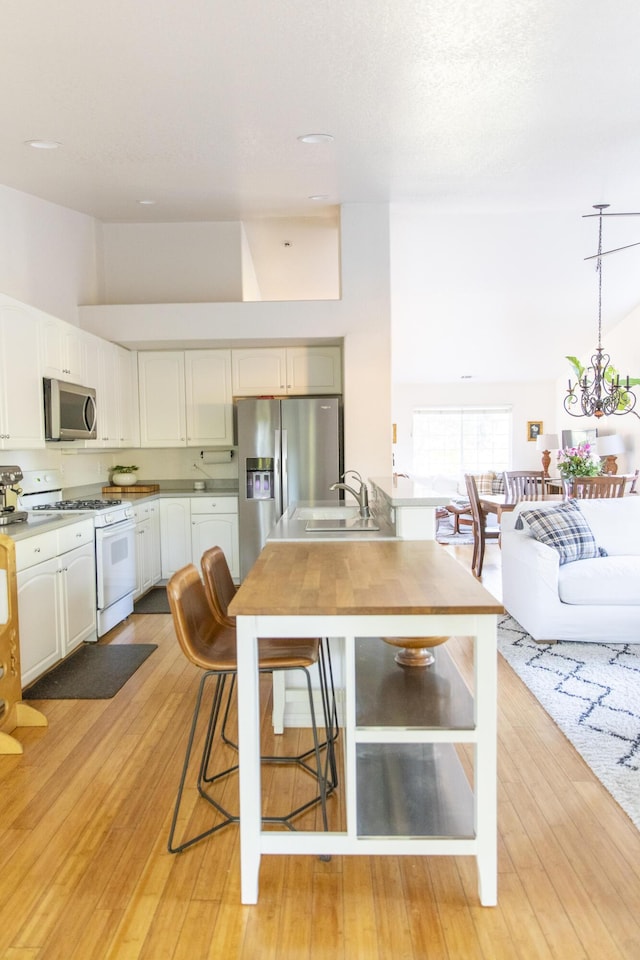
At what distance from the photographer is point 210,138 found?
364 cm

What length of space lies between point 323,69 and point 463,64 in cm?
63

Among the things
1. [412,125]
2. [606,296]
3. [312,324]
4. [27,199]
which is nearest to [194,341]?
[312,324]

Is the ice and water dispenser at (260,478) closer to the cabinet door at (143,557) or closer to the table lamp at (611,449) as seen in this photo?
the cabinet door at (143,557)

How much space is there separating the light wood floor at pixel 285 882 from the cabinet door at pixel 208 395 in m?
3.38

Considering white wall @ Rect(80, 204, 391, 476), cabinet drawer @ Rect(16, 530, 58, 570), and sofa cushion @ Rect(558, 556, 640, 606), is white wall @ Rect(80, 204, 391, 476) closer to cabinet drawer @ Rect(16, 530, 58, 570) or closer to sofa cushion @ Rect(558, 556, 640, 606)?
sofa cushion @ Rect(558, 556, 640, 606)

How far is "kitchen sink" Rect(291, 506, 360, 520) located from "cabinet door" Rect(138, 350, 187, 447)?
6.62 ft

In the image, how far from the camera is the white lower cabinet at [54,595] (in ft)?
10.7

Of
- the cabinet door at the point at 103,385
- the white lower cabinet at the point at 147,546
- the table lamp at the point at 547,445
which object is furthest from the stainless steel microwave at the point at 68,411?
the table lamp at the point at 547,445

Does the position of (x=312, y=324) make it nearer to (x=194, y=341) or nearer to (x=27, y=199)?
(x=194, y=341)

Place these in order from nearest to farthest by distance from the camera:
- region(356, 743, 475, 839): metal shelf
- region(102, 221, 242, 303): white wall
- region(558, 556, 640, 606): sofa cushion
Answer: region(356, 743, 475, 839): metal shelf
region(558, 556, 640, 606): sofa cushion
region(102, 221, 242, 303): white wall

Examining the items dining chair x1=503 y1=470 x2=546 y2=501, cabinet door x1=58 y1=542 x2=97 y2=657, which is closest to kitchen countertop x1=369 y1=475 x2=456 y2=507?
cabinet door x1=58 y1=542 x2=97 y2=657

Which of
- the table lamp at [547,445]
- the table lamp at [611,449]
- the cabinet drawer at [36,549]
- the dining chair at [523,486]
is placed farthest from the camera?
the table lamp at [547,445]

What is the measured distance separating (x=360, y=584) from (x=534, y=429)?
9550mm

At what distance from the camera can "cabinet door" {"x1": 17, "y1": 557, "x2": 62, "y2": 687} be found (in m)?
3.23
